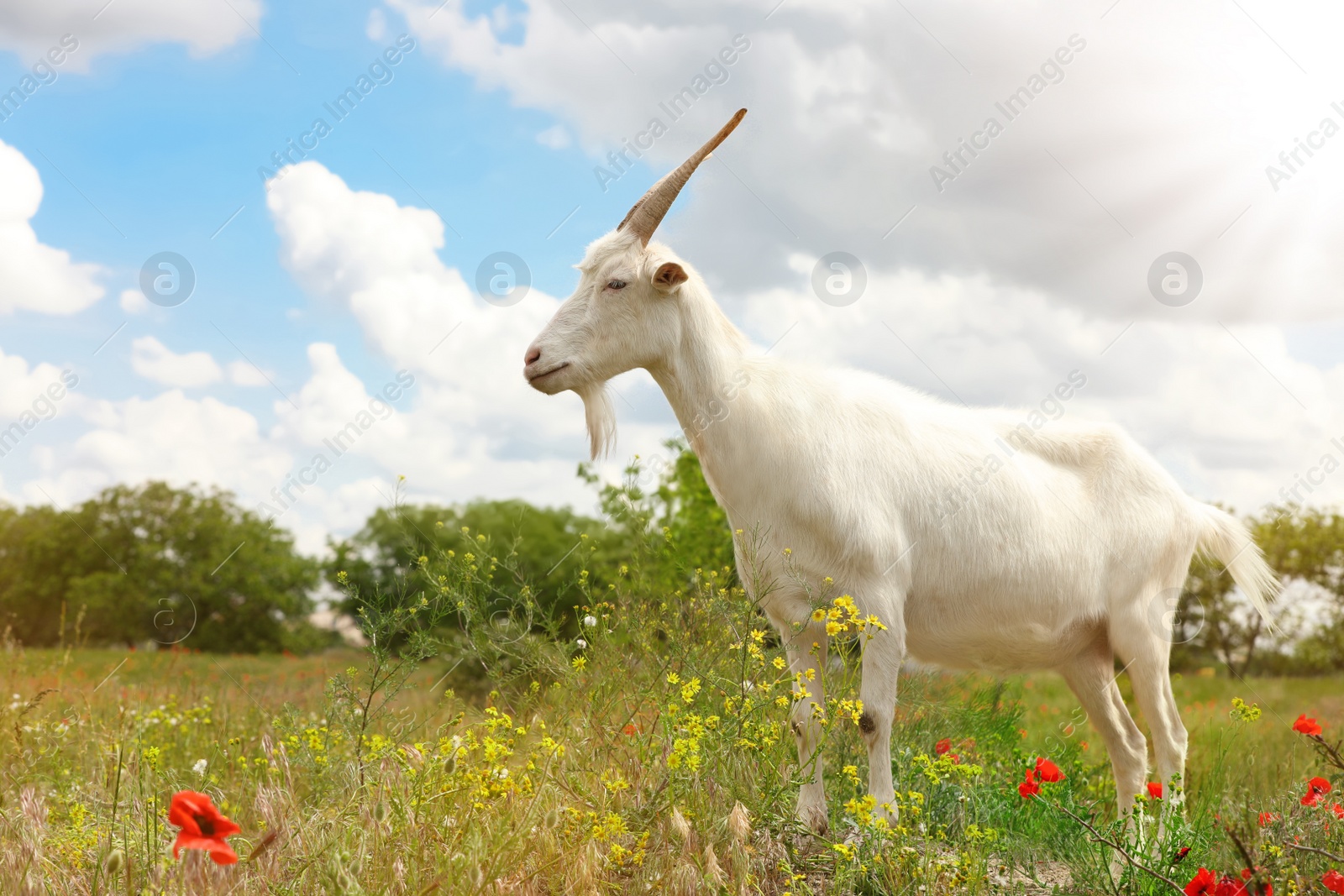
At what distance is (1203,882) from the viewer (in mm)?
2752

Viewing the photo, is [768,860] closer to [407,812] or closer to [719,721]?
[719,721]

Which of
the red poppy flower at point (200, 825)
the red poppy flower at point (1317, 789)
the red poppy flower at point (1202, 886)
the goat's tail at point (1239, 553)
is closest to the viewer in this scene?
the red poppy flower at point (200, 825)

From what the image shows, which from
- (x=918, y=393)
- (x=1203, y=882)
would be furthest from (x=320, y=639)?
(x=1203, y=882)

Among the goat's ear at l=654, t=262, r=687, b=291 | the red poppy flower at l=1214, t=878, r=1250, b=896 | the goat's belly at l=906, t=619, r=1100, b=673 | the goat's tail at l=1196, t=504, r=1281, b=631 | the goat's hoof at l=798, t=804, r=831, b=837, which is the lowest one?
the goat's hoof at l=798, t=804, r=831, b=837

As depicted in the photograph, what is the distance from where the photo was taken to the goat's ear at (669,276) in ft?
14.6

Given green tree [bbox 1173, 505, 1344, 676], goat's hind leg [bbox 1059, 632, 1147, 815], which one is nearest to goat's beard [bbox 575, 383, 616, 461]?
goat's hind leg [bbox 1059, 632, 1147, 815]

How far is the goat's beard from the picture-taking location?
190 inches

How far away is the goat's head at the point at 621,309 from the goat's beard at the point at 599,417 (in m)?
0.16

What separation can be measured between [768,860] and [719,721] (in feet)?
2.19

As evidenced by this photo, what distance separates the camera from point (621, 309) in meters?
4.55

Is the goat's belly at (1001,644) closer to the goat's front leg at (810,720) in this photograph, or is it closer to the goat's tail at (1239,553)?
the goat's front leg at (810,720)

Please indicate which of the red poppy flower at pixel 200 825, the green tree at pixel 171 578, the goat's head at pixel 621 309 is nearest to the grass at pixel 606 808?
the red poppy flower at pixel 200 825

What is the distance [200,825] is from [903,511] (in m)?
3.51

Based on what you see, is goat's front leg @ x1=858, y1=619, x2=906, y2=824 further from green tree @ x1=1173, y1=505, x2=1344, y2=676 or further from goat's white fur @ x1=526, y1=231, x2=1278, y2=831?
green tree @ x1=1173, y1=505, x2=1344, y2=676
